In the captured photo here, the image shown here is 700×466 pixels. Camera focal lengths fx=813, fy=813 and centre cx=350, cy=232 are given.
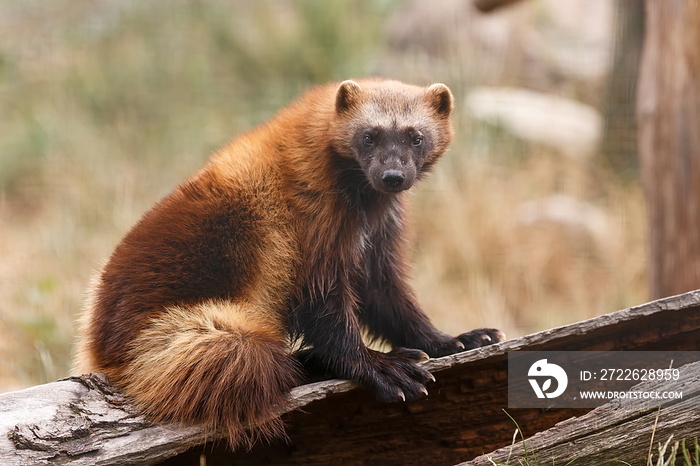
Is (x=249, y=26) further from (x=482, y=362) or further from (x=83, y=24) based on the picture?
(x=482, y=362)

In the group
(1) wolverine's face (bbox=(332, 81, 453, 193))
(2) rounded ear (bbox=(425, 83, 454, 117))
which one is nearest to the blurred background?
(2) rounded ear (bbox=(425, 83, 454, 117))

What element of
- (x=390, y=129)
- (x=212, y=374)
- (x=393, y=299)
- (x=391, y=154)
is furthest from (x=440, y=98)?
(x=212, y=374)

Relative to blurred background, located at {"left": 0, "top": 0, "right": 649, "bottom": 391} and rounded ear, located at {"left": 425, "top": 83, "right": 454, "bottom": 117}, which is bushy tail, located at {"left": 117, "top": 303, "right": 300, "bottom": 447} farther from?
blurred background, located at {"left": 0, "top": 0, "right": 649, "bottom": 391}

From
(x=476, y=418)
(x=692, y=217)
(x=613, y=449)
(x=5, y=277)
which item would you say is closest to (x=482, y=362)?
(x=476, y=418)

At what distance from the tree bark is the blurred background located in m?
1.14

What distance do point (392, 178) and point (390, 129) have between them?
0.94 ft

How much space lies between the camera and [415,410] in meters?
3.12

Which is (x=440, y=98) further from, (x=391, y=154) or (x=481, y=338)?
(x=481, y=338)

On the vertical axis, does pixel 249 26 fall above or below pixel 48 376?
above

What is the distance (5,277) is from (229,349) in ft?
13.2

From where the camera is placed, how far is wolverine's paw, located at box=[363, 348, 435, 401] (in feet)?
9.58

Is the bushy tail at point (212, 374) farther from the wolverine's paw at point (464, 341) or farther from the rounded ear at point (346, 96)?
the rounded ear at point (346, 96)

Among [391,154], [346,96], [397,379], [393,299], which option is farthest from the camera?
[393,299]

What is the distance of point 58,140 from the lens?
754 cm
